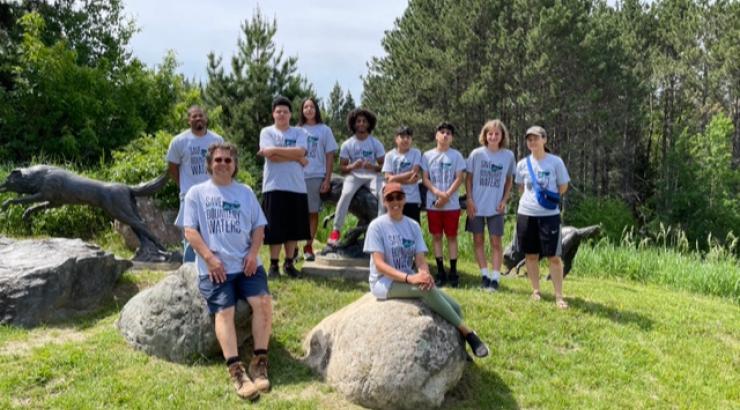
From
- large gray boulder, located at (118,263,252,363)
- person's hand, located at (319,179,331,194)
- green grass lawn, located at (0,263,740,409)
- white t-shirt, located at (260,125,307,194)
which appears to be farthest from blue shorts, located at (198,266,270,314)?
person's hand, located at (319,179,331,194)

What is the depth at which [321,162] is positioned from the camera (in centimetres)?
694

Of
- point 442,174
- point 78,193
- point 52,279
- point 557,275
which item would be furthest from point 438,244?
point 78,193

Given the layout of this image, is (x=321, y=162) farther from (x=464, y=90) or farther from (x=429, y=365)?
(x=464, y=90)

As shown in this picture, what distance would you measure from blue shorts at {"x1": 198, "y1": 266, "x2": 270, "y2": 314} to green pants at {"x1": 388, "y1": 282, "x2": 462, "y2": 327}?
101cm

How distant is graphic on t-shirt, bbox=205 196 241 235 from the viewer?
4598mm

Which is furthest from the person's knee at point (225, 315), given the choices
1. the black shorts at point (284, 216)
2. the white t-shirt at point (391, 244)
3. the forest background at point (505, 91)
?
the forest background at point (505, 91)

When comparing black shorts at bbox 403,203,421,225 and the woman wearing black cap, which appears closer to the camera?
the woman wearing black cap

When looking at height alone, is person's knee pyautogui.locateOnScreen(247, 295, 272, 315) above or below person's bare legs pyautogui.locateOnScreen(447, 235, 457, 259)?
below

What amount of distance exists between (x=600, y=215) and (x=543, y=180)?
18.7 m

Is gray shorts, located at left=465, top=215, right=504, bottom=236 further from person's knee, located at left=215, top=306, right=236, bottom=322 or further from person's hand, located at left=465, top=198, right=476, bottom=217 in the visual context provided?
person's knee, located at left=215, top=306, right=236, bottom=322

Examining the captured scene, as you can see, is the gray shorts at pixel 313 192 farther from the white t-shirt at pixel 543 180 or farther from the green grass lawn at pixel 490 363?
the white t-shirt at pixel 543 180

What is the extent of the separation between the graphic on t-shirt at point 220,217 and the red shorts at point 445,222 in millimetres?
2657

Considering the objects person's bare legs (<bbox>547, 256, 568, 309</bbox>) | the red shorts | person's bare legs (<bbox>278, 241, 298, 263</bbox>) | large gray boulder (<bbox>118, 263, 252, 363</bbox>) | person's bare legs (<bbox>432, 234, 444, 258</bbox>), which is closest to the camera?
large gray boulder (<bbox>118, 263, 252, 363</bbox>)

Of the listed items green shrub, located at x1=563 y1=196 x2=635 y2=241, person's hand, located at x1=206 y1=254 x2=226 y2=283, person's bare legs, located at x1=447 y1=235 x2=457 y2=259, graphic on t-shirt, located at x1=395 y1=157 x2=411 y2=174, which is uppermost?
graphic on t-shirt, located at x1=395 y1=157 x2=411 y2=174
